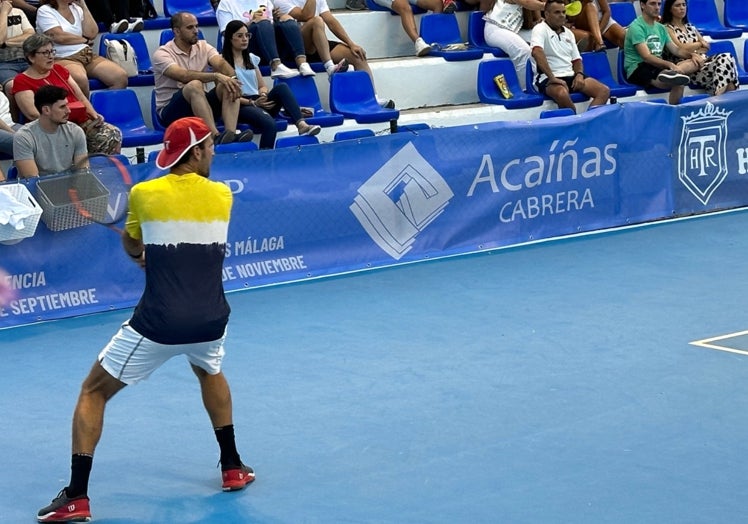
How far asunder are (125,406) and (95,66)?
20.6 feet

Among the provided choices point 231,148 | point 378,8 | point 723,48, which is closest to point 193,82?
point 231,148

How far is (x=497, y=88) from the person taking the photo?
16.2 m

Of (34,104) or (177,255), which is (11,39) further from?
(177,255)

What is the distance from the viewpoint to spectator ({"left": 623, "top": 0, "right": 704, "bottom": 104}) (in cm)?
1650

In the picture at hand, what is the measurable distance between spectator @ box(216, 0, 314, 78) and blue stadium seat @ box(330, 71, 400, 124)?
1.31 feet

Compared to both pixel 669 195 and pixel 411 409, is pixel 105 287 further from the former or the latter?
pixel 669 195

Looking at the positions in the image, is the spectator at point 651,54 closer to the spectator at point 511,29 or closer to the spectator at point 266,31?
the spectator at point 511,29

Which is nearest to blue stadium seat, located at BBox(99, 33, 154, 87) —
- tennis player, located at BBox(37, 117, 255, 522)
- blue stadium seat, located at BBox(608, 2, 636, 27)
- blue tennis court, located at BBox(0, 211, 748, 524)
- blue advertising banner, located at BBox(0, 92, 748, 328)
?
blue advertising banner, located at BBox(0, 92, 748, 328)

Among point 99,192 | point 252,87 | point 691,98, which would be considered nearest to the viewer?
point 99,192

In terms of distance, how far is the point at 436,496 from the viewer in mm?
6570

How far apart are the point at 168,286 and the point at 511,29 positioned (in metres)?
11.1

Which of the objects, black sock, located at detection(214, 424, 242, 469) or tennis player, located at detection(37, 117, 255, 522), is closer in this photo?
tennis player, located at detection(37, 117, 255, 522)

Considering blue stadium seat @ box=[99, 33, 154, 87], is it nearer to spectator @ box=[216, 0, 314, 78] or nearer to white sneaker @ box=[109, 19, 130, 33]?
white sneaker @ box=[109, 19, 130, 33]

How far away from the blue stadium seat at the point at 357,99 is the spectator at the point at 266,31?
40cm
